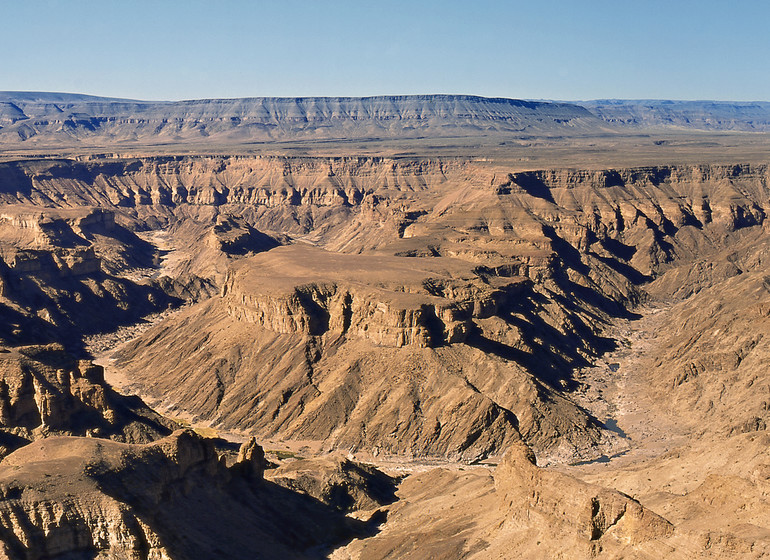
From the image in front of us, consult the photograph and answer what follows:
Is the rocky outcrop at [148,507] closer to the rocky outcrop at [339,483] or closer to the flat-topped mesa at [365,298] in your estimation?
the rocky outcrop at [339,483]

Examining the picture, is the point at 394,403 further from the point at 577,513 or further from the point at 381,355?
the point at 577,513

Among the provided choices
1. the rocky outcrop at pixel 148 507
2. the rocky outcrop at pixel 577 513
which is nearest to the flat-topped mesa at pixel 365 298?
the rocky outcrop at pixel 148 507

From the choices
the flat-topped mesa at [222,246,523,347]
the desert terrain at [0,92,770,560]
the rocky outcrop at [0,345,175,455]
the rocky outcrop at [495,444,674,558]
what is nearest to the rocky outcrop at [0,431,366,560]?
the desert terrain at [0,92,770,560]

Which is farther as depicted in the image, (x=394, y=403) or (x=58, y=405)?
(x=394, y=403)

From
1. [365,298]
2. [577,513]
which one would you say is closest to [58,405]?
[365,298]

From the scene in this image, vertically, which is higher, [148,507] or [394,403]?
[148,507]

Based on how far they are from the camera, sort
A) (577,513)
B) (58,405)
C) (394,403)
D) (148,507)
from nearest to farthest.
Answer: (577,513) → (148,507) → (58,405) → (394,403)

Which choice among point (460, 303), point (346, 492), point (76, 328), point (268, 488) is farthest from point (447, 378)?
point (76, 328)

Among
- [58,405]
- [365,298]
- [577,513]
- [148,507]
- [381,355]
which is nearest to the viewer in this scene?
[577,513]

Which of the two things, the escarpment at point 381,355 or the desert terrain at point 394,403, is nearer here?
the desert terrain at point 394,403

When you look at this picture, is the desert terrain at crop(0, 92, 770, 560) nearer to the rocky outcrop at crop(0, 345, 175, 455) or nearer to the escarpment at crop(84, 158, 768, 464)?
the rocky outcrop at crop(0, 345, 175, 455)
